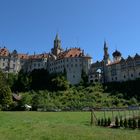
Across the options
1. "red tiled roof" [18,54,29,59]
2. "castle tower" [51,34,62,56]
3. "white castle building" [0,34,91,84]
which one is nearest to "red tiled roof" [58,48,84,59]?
"white castle building" [0,34,91,84]

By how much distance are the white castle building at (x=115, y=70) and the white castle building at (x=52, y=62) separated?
493 cm

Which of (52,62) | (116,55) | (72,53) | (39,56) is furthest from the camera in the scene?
(39,56)

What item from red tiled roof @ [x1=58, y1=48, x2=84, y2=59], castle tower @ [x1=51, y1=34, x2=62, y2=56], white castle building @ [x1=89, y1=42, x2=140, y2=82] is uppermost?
castle tower @ [x1=51, y1=34, x2=62, y2=56]

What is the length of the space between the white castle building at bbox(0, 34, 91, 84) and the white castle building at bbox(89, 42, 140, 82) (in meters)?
4.93

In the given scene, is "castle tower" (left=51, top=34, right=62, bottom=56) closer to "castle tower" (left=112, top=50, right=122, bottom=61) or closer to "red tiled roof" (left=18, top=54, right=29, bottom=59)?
"red tiled roof" (left=18, top=54, right=29, bottom=59)

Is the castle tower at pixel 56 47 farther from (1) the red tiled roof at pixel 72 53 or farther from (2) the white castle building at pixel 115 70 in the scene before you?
(2) the white castle building at pixel 115 70

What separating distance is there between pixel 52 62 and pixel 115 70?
32118 mm

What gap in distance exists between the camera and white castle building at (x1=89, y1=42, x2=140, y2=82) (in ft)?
417

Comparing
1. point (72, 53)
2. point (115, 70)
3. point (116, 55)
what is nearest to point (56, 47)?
point (72, 53)

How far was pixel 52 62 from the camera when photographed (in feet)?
481

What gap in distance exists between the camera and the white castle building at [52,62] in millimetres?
137000

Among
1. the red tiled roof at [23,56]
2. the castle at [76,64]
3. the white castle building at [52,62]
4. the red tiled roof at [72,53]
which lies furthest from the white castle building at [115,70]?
the red tiled roof at [23,56]

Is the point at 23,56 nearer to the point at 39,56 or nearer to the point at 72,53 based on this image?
the point at 39,56

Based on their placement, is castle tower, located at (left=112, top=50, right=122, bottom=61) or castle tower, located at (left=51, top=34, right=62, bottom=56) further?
castle tower, located at (left=51, top=34, right=62, bottom=56)
